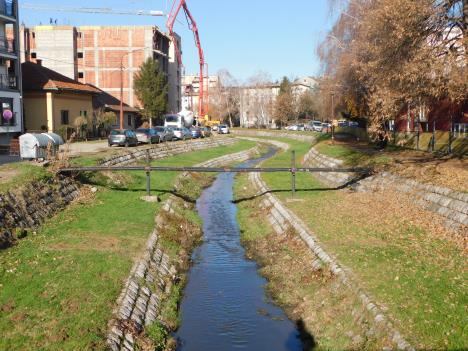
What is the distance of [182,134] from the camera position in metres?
60.4

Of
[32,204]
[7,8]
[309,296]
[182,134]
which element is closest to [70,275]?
[309,296]

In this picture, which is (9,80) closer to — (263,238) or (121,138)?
(121,138)

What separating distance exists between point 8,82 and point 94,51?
40609 millimetres

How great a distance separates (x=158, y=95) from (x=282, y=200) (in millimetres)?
57294

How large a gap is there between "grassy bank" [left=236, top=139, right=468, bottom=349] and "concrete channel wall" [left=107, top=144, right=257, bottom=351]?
375 centimetres

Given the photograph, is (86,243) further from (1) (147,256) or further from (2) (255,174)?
(2) (255,174)

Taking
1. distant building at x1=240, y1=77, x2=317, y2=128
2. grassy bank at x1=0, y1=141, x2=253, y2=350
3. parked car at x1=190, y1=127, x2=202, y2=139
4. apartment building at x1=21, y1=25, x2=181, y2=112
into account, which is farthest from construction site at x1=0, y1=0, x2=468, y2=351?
distant building at x1=240, y1=77, x2=317, y2=128

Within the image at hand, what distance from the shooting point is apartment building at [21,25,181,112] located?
268 ft

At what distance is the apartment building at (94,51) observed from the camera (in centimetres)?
8169

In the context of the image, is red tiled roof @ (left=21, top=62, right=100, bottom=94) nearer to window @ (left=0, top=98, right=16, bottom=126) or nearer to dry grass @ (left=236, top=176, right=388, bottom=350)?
window @ (left=0, top=98, right=16, bottom=126)

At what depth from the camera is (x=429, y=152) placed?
30.8m

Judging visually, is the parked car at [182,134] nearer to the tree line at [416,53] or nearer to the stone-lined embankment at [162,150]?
the stone-lined embankment at [162,150]

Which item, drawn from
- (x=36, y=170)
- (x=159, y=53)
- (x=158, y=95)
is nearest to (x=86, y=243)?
(x=36, y=170)

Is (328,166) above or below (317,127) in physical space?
below
